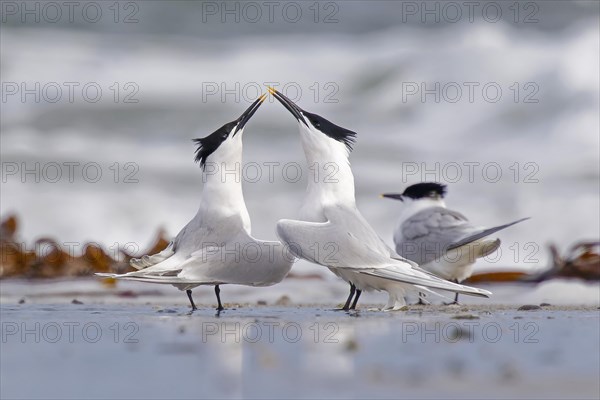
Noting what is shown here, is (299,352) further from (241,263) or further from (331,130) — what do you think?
(331,130)

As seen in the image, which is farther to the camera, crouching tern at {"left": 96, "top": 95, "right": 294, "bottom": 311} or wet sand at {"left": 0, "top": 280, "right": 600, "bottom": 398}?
crouching tern at {"left": 96, "top": 95, "right": 294, "bottom": 311}

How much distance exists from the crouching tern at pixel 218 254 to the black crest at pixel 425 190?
2037 mm

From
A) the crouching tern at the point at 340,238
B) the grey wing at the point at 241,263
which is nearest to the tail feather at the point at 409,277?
the crouching tern at the point at 340,238

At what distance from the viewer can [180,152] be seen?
35.0 ft

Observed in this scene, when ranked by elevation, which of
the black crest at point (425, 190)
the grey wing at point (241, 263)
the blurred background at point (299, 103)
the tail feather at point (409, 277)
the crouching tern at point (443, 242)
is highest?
the blurred background at point (299, 103)

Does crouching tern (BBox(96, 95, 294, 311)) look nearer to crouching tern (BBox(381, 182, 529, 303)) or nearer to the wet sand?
the wet sand

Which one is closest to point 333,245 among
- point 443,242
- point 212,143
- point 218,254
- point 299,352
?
point 218,254

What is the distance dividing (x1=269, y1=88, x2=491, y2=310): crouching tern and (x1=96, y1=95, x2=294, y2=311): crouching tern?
176 mm

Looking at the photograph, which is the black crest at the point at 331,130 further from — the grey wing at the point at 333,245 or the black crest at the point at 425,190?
the black crest at the point at 425,190

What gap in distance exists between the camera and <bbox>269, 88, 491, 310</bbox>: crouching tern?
5.02m

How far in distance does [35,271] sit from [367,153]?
4068 millimetres

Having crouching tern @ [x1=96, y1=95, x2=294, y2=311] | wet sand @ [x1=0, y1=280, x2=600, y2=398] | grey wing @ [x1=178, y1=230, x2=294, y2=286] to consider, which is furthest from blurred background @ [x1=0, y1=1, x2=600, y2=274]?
wet sand @ [x1=0, y1=280, x2=600, y2=398]

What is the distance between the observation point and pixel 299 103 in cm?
1148

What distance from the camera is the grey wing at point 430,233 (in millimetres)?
6711
